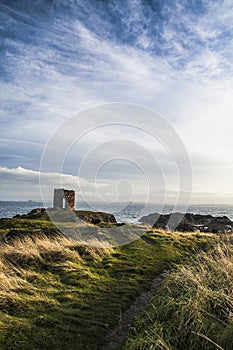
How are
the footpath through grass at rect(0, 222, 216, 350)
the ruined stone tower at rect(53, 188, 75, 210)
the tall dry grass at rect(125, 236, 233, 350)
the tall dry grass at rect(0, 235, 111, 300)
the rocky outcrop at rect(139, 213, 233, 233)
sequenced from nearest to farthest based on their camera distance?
the tall dry grass at rect(125, 236, 233, 350), the footpath through grass at rect(0, 222, 216, 350), the tall dry grass at rect(0, 235, 111, 300), the ruined stone tower at rect(53, 188, 75, 210), the rocky outcrop at rect(139, 213, 233, 233)

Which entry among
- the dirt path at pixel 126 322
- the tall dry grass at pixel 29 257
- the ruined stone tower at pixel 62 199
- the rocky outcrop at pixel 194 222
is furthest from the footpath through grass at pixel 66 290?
the rocky outcrop at pixel 194 222

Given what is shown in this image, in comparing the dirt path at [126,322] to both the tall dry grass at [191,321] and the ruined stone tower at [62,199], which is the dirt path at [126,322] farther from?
the ruined stone tower at [62,199]

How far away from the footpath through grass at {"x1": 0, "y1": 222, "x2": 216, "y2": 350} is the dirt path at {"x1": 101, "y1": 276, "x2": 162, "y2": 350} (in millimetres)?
151

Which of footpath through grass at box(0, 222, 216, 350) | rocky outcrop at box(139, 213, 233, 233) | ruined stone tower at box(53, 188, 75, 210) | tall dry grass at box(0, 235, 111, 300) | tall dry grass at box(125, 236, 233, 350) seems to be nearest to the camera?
tall dry grass at box(125, 236, 233, 350)

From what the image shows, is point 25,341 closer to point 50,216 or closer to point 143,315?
point 143,315

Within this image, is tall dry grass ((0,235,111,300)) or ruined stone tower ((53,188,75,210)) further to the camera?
ruined stone tower ((53,188,75,210))

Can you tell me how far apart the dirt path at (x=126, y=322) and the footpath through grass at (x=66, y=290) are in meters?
0.15

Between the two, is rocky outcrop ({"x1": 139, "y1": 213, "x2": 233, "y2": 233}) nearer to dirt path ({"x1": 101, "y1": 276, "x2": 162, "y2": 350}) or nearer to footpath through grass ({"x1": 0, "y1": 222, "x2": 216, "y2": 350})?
footpath through grass ({"x1": 0, "y1": 222, "x2": 216, "y2": 350})

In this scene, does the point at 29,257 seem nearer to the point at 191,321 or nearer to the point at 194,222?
the point at 191,321

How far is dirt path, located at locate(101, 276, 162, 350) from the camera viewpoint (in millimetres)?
6840

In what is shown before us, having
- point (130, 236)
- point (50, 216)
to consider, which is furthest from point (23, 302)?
point (50, 216)

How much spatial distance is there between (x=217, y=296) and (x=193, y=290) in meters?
0.69

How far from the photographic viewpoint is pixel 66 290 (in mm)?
9633

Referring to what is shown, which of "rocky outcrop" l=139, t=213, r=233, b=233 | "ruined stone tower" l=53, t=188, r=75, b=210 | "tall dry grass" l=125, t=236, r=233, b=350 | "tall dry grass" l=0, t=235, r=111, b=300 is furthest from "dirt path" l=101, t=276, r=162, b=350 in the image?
"rocky outcrop" l=139, t=213, r=233, b=233
